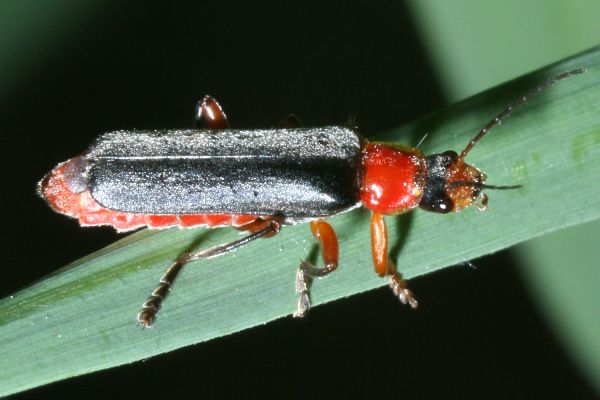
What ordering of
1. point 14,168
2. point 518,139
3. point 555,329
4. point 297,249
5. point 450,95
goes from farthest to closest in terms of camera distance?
→ point 14,168
point 450,95
point 555,329
point 297,249
point 518,139

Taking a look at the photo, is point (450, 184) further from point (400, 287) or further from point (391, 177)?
point (400, 287)

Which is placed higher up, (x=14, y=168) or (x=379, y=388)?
(x=14, y=168)

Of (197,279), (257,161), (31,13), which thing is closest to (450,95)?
(257,161)

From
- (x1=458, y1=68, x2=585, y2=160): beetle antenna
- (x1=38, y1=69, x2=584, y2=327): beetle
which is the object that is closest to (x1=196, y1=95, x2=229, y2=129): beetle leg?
(x1=38, y1=69, x2=584, y2=327): beetle

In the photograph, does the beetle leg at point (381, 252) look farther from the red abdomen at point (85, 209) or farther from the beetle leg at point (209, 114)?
the beetle leg at point (209, 114)

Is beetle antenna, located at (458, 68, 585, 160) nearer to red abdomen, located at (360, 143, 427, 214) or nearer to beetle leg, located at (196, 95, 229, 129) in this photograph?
red abdomen, located at (360, 143, 427, 214)

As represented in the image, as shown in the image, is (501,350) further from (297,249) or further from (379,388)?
(297,249)
